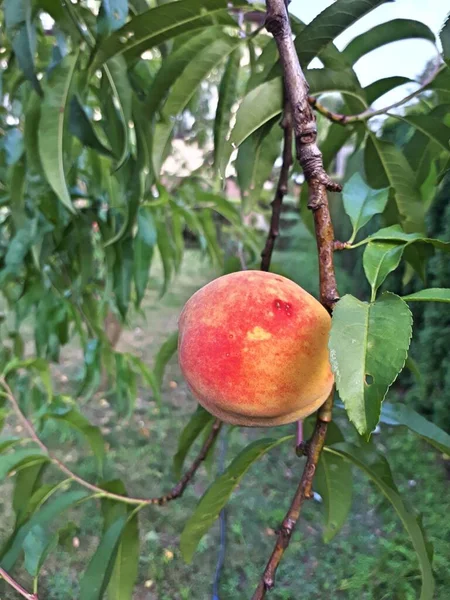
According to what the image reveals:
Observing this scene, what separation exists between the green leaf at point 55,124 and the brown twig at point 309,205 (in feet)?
1.25

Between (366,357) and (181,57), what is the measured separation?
63 centimetres

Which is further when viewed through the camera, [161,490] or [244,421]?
[161,490]

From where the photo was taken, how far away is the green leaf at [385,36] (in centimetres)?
78

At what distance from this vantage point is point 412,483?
7.95 ft

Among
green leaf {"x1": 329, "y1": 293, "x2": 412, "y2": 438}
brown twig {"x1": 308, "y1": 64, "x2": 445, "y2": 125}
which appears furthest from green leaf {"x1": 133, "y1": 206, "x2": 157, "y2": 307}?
green leaf {"x1": 329, "y1": 293, "x2": 412, "y2": 438}

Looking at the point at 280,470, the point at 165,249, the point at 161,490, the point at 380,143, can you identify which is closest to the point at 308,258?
the point at 280,470

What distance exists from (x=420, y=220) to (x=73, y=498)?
0.77 meters

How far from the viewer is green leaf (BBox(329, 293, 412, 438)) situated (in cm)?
40

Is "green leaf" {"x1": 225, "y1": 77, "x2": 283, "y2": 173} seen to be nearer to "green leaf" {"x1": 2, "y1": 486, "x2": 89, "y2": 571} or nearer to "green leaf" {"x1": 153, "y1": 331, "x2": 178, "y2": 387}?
A: "green leaf" {"x1": 153, "y1": 331, "x2": 178, "y2": 387}

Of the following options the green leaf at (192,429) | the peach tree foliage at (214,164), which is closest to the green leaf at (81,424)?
the peach tree foliage at (214,164)

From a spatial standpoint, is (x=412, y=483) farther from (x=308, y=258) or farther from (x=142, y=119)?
(x=308, y=258)

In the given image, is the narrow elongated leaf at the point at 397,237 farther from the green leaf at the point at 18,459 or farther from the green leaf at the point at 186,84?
the green leaf at the point at 18,459

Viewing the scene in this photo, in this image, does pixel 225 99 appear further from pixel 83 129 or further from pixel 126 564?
pixel 126 564

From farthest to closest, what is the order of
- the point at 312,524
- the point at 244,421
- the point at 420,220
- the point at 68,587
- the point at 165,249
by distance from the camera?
the point at 312,524 → the point at 68,587 → the point at 165,249 → the point at 420,220 → the point at 244,421
